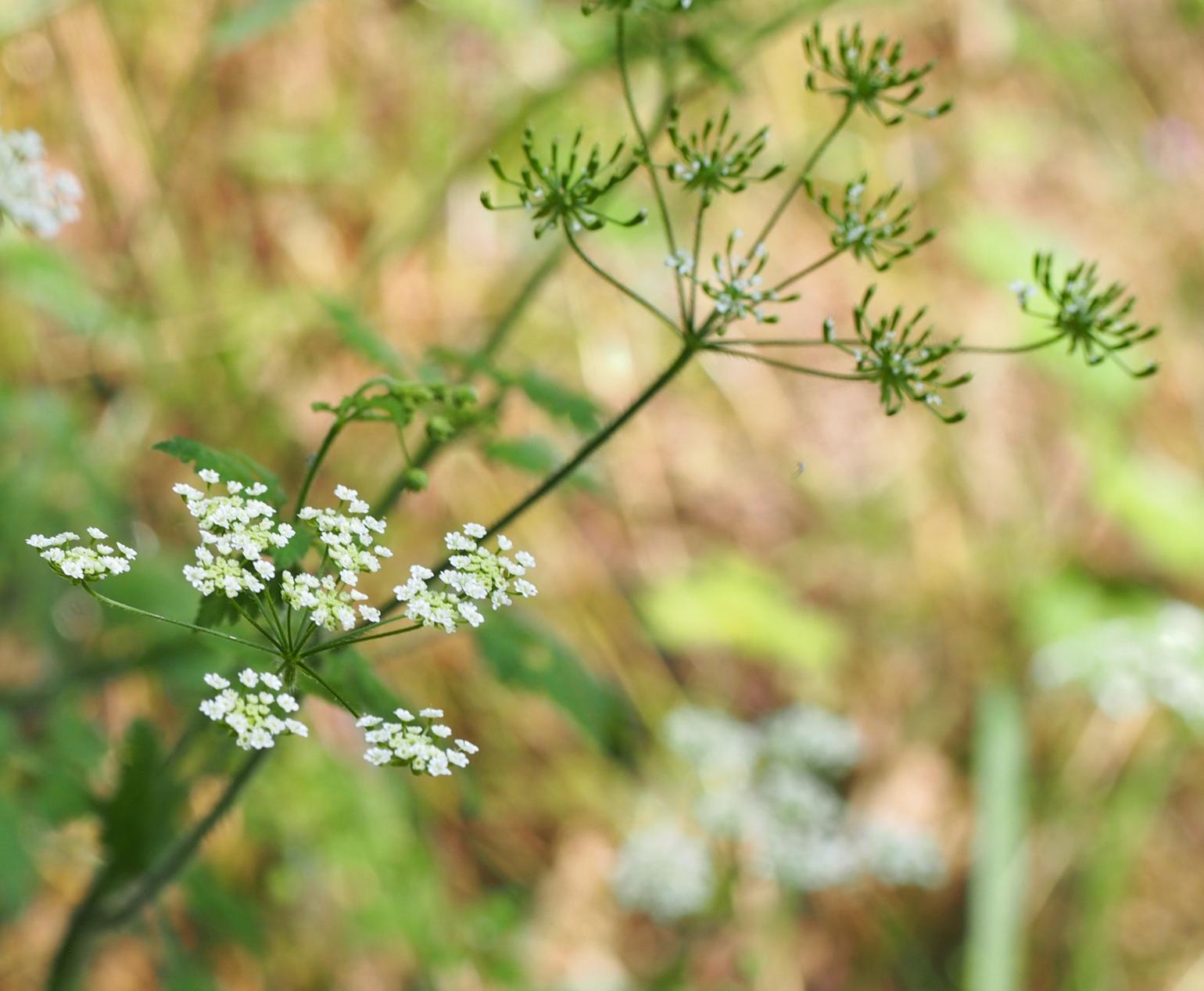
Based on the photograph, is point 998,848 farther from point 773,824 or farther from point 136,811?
point 136,811

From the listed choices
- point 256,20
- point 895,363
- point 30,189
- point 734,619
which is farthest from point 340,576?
point 734,619

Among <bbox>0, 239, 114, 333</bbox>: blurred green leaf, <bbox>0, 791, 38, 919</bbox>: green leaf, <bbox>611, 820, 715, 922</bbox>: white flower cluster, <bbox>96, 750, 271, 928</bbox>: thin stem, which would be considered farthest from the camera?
<bbox>611, 820, 715, 922</bbox>: white flower cluster

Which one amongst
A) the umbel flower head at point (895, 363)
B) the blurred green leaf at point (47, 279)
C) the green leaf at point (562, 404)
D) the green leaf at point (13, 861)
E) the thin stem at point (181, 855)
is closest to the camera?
the umbel flower head at point (895, 363)

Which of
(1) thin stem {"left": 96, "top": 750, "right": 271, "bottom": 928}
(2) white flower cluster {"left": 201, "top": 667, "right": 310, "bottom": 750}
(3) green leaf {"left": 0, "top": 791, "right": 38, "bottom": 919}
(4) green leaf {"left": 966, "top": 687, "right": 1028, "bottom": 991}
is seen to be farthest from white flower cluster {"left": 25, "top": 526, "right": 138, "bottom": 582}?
(4) green leaf {"left": 966, "top": 687, "right": 1028, "bottom": 991}

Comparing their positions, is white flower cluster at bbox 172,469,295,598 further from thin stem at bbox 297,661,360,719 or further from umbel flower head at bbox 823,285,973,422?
umbel flower head at bbox 823,285,973,422

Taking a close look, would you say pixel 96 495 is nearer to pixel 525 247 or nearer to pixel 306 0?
pixel 306 0

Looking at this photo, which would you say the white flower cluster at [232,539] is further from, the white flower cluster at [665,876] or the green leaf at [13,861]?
the white flower cluster at [665,876]

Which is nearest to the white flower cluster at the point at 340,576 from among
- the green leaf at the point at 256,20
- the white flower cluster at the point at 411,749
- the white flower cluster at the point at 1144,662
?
the white flower cluster at the point at 411,749
